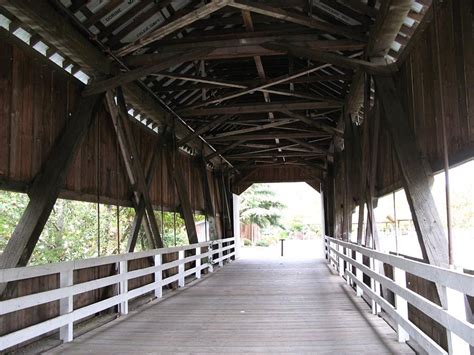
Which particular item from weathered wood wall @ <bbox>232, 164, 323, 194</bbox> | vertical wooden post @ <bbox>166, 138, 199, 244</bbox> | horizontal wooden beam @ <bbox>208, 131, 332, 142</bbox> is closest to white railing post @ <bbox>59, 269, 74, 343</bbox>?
vertical wooden post @ <bbox>166, 138, 199, 244</bbox>

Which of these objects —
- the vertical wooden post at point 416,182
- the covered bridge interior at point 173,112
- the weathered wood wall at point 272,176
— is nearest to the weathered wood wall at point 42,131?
the covered bridge interior at point 173,112

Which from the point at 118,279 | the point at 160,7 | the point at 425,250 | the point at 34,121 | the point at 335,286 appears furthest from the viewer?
the point at 335,286

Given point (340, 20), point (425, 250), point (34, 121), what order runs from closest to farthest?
1. point (425, 250)
2. point (34, 121)
3. point (340, 20)

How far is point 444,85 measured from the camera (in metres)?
3.86

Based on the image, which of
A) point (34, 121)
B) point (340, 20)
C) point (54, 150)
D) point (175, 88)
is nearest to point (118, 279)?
point (54, 150)

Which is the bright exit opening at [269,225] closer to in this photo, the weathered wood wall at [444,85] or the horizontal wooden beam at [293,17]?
the horizontal wooden beam at [293,17]

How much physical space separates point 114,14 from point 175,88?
98.8 inches

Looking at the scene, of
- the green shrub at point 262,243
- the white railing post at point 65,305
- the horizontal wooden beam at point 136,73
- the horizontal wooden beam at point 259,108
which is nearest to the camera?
the white railing post at point 65,305

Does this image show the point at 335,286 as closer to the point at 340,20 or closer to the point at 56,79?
the point at 340,20

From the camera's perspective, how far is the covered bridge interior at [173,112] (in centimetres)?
364

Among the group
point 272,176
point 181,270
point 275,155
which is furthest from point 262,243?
point 181,270

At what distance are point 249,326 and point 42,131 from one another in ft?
10.4

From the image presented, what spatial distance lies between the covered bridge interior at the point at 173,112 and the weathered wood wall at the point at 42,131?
0.8 inches

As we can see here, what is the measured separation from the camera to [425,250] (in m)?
4.01
